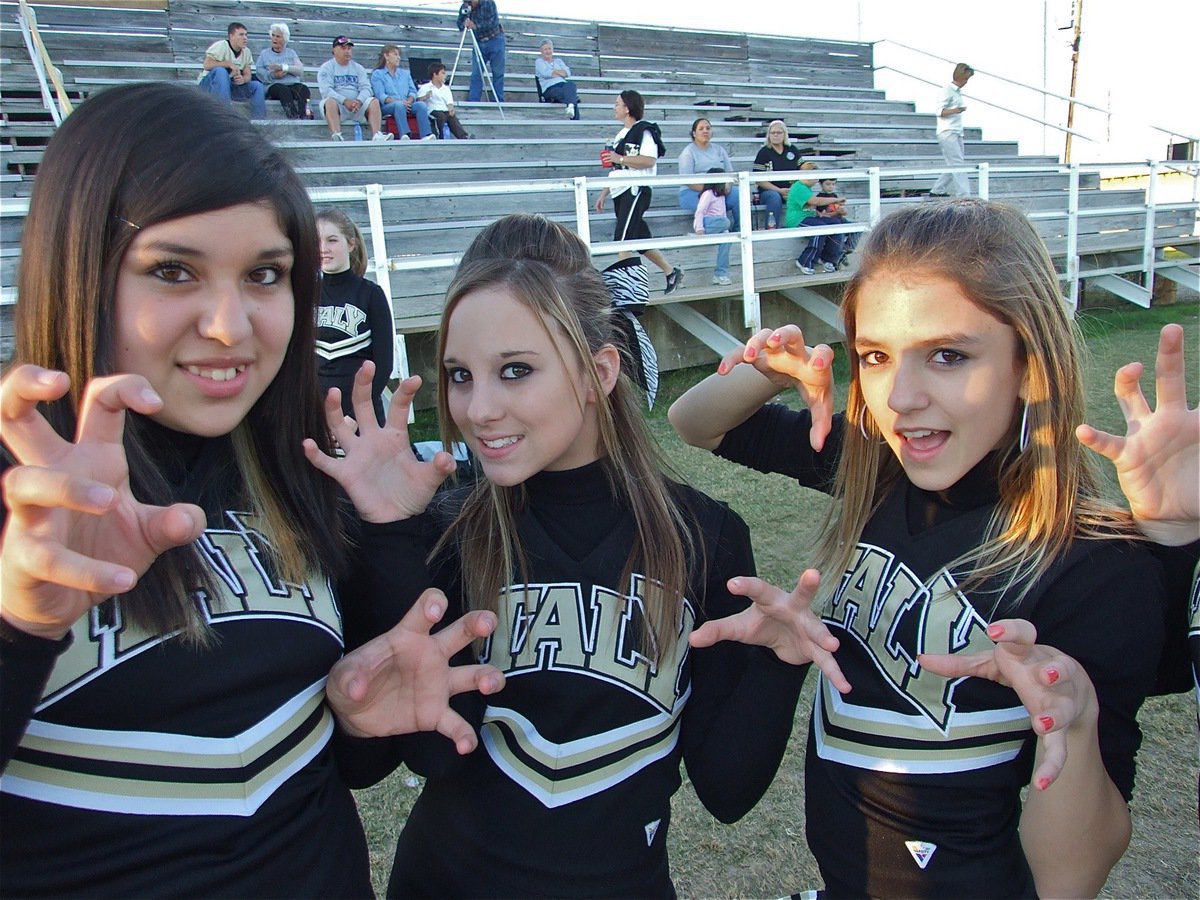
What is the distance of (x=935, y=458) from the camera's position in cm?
156

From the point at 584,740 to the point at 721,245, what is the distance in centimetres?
804

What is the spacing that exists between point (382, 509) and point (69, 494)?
576mm

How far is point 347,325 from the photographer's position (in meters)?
4.43

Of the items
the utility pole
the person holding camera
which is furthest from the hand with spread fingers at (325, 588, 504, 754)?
the utility pole

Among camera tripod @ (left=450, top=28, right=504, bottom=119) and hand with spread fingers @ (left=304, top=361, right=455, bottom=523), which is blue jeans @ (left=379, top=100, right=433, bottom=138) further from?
hand with spread fingers @ (left=304, top=361, right=455, bottom=523)

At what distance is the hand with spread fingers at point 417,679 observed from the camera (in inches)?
54.0

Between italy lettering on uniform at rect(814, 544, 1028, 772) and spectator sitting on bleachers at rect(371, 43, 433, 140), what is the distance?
34.1 feet

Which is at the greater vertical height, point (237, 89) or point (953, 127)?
point (237, 89)

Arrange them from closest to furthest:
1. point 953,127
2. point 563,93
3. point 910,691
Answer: point 910,691 < point 953,127 < point 563,93

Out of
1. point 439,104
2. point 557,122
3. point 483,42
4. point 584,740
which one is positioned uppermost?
point 483,42

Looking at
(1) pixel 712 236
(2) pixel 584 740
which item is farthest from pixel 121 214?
(1) pixel 712 236

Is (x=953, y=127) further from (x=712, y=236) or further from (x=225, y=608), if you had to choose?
(x=225, y=608)

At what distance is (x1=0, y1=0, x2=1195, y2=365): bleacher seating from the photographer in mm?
8719

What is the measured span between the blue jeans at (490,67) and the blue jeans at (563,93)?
75 cm
